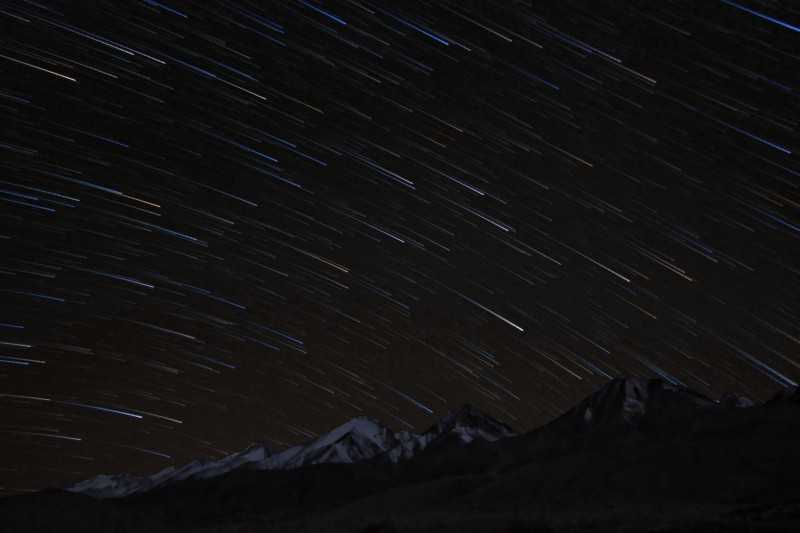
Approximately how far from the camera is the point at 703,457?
10450 centimetres

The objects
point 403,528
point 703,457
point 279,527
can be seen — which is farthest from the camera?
point 703,457

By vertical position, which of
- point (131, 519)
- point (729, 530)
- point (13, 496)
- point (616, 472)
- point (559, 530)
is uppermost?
point (729, 530)

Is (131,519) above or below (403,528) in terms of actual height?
below

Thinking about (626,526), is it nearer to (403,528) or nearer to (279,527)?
(403,528)

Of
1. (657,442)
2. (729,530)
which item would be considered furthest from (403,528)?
(657,442)

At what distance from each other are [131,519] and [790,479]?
60640mm

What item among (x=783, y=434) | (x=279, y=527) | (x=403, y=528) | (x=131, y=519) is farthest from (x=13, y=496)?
(x=783, y=434)

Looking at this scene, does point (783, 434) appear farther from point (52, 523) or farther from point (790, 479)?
point (52, 523)

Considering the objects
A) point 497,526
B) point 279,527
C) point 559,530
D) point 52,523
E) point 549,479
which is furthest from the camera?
A: point 549,479

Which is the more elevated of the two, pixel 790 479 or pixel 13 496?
pixel 790 479

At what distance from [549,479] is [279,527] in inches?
2251

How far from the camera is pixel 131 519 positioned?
3211 inches

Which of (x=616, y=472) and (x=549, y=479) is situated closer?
(x=616, y=472)

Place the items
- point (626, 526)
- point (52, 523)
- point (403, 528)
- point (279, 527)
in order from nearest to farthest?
point (626, 526), point (403, 528), point (279, 527), point (52, 523)
